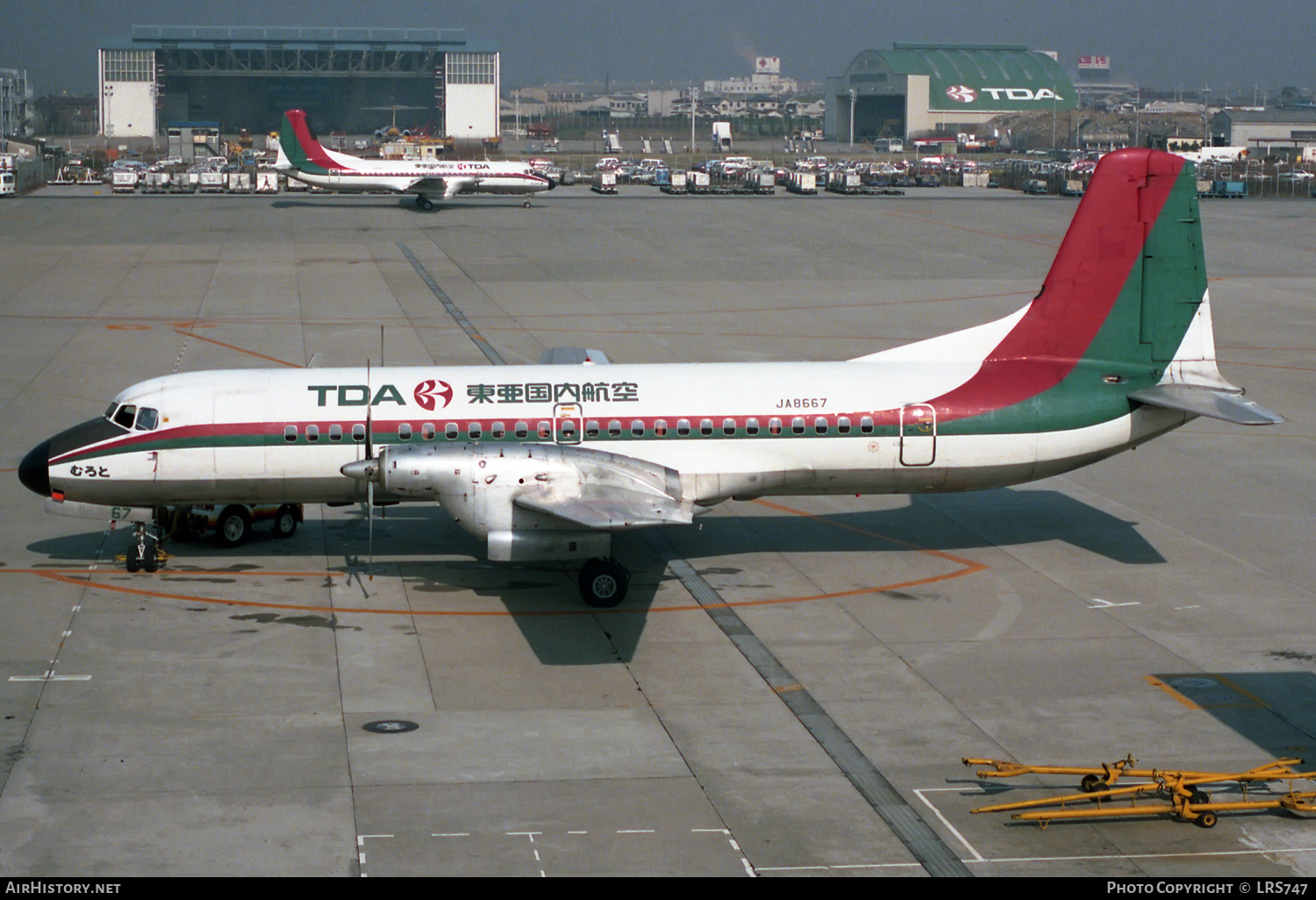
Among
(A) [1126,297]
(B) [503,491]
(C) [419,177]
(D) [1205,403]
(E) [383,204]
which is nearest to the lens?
(B) [503,491]

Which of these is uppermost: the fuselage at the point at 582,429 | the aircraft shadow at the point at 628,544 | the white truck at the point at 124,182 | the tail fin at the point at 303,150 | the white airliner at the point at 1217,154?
the white airliner at the point at 1217,154

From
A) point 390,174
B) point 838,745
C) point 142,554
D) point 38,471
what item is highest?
point 390,174

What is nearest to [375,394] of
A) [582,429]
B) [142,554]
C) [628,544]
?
[582,429]

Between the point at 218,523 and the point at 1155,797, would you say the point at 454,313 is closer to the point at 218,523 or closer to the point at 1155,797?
the point at 218,523

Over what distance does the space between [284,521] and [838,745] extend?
48.2ft

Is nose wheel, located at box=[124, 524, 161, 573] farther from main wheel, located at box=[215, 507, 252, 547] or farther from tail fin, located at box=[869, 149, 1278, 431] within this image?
tail fin, located at box=[869, 149, 1278, 431]

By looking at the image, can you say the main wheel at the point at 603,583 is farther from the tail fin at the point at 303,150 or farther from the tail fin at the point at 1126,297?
the tail fin at the point at 303,150

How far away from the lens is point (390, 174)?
10050 centimetres

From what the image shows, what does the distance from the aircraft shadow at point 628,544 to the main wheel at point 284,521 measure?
24 cm

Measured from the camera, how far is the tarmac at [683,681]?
1570cm

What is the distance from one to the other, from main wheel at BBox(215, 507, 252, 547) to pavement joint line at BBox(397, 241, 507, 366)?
17318 millimetres

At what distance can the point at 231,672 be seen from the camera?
68.9ft

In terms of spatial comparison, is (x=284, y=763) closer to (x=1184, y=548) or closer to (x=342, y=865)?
(x=342, y=865)

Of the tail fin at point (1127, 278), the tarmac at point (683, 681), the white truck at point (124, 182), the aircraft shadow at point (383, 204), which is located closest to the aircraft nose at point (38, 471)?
the tarmac at point (683, 681)
